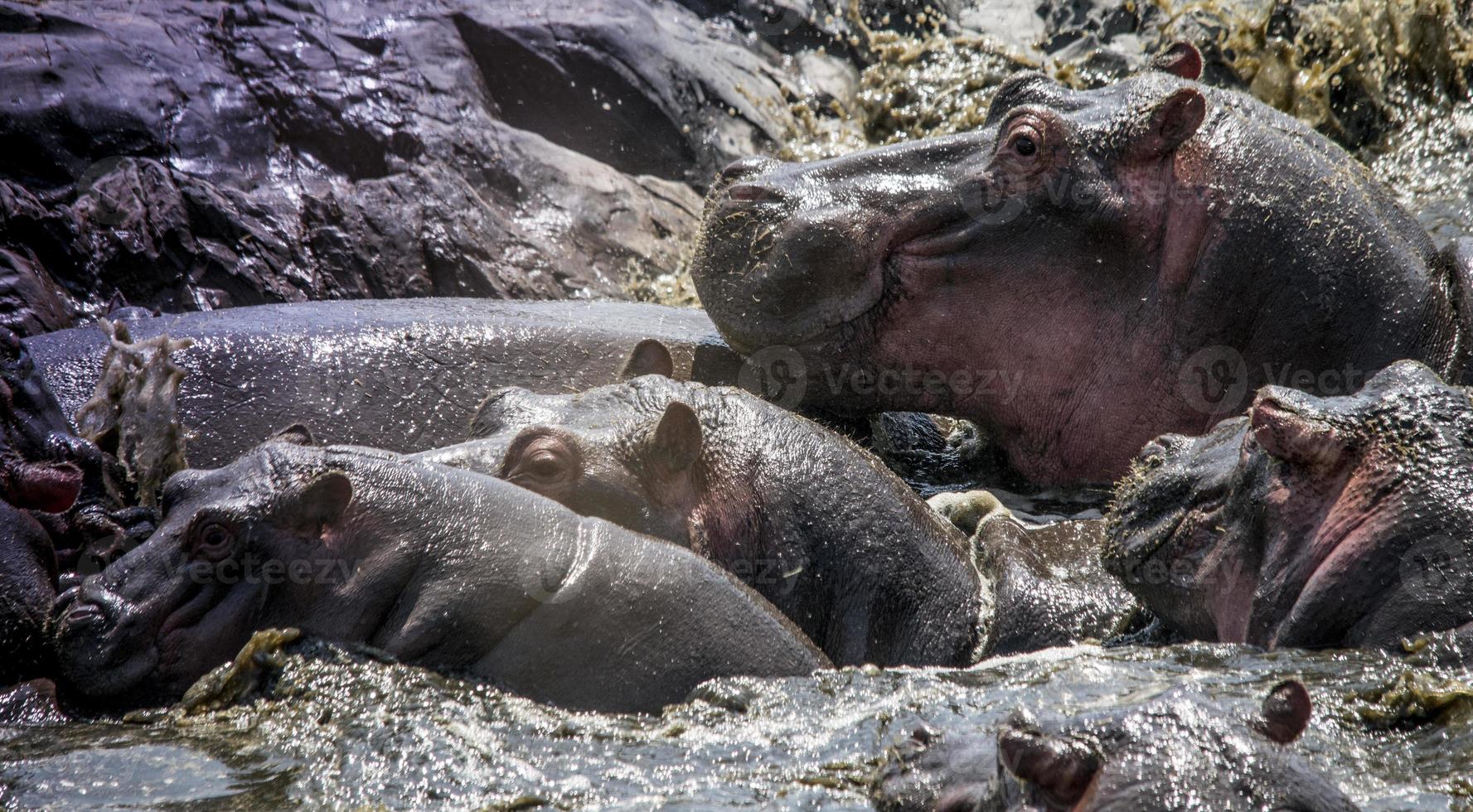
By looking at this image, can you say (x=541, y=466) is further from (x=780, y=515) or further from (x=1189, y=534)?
(x=1189, y=534)

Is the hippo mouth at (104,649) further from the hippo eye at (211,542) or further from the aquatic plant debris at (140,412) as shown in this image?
the aquatic plant debris at (140,412)

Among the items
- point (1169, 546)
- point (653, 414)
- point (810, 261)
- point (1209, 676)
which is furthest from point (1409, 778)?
point (810, 261)

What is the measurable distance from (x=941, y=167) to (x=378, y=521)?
2.50m

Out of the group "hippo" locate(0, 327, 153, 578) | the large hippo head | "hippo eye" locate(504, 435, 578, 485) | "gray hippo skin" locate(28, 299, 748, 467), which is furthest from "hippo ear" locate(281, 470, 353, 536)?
"gray hippo skin" locate(28, 299, 748, 467)

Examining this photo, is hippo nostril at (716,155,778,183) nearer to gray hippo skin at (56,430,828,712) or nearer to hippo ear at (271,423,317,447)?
hippo ear at (271,423,317,447)

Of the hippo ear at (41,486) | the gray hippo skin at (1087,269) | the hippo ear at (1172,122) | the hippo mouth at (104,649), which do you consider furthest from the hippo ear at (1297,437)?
the hippo ear at (41,486)

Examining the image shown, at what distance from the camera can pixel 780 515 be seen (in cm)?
446

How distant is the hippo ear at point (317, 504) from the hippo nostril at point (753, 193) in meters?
2.08

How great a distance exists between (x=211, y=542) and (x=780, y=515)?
1.58 metres

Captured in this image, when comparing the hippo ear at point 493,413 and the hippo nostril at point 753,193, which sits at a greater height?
the hippo nostril at point 753,193

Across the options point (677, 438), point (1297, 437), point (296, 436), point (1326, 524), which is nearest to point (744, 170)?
point (677, 438)

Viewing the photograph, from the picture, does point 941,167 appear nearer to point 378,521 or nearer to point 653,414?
point 653,414

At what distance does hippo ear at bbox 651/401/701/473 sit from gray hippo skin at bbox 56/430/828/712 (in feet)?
2.28

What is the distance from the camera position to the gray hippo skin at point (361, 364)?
17.8ft
